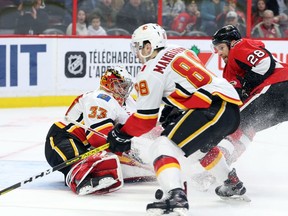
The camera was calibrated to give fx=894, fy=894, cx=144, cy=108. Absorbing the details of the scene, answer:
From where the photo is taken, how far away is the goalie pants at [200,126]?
159 inches

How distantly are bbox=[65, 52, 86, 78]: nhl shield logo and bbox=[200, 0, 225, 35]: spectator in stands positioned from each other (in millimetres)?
1500

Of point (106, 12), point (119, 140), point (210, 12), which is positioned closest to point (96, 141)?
point (119, 140)

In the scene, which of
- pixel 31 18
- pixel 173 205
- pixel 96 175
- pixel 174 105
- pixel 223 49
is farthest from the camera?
pixel 31 18

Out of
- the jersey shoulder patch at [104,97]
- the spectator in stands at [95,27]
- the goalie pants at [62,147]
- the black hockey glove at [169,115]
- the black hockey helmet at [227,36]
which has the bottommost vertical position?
the goalie pants at [62,147]

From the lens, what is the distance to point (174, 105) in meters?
4.04

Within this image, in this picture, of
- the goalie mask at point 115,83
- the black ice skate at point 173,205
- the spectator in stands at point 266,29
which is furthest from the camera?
the spectator in stands at point 266,29

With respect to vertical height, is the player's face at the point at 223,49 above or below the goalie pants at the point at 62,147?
above

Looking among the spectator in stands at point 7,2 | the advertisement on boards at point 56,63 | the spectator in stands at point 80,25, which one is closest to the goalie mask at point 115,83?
the advertisement on boards at point 56,63

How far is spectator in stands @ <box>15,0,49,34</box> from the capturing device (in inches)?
327

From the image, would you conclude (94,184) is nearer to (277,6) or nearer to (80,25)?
(80,25)

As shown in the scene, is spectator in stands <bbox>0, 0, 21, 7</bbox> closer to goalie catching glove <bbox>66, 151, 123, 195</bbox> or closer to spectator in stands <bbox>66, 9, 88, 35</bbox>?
spectator in stands <bbox>66, 9, 88, 35</bbox>

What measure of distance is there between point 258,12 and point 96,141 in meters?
5.21

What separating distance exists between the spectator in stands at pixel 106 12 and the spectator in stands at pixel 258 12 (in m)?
1.54

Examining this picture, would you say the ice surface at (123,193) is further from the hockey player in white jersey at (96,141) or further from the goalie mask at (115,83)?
the goalie mask at (115,83)
